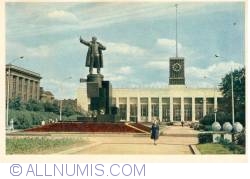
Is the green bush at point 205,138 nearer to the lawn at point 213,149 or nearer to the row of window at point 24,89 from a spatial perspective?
the lawn at point 213,149

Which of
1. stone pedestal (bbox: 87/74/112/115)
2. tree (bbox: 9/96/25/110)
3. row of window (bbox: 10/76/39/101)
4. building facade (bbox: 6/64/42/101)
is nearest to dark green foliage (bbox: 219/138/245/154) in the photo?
stone pedestal (bbox: 87/74/112/115)

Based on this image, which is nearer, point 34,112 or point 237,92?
point 237,92

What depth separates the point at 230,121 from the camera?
8.30 meters

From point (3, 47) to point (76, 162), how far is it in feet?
6.46

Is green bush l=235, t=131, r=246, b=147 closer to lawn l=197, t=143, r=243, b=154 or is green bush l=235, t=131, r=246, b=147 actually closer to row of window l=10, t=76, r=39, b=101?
lawn l=197, t=143, r=243, b=154

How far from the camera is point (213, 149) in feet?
25.7

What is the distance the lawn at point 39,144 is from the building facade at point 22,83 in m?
0.68

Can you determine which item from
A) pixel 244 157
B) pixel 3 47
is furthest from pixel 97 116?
pixel 244 157

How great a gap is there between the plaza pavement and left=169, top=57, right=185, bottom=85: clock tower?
2.77 ft

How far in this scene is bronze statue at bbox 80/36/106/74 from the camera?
8250 mm

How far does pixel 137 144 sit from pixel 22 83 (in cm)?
231

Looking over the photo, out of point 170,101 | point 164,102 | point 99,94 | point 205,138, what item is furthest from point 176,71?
point 170,101

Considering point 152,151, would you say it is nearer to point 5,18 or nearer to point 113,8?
point 113,8

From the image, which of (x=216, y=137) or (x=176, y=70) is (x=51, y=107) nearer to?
(x=176, y=70)
